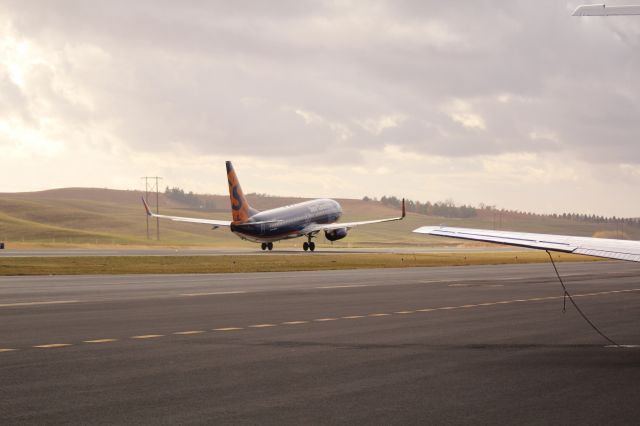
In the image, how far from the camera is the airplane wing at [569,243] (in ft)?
47.6

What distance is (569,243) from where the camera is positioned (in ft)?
49.6

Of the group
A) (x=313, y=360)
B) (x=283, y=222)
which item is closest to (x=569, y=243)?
(x=313, y=360)

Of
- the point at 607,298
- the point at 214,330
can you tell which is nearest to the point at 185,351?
the point at 214,330

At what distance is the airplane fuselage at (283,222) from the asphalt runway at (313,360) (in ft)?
183

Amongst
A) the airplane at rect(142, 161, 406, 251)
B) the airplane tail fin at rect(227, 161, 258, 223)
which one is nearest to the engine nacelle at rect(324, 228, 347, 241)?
the airplane at rect(142, 161, 406, 251)

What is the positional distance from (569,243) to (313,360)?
4857mm

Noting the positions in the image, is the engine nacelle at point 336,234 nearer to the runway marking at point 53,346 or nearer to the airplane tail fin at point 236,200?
the airplane tail fin at point 236,200

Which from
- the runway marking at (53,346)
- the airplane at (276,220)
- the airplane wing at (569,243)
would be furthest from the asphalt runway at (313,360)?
the airplane at (276,220)

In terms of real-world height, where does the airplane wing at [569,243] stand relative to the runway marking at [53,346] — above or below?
above

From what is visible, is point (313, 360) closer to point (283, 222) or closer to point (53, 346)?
point (53, 346)

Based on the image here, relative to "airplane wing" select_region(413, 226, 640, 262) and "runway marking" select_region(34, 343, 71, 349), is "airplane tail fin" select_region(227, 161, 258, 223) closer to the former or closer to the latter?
"runway marking" select_region(34, 343, 71, 349)

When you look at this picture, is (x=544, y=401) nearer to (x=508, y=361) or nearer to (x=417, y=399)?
(x=417, y=399)

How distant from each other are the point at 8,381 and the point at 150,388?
2273mm

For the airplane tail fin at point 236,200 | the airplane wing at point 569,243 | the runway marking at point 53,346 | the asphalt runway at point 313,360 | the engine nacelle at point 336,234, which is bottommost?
the asphalt runway at point 313,360
